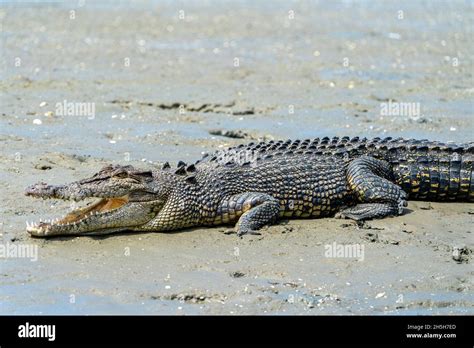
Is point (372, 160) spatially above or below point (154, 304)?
above

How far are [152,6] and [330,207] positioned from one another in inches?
629

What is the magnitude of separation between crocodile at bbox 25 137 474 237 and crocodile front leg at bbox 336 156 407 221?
1 centimetres

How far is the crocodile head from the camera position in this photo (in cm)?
809

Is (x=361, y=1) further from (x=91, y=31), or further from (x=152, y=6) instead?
(x=91, y=31)

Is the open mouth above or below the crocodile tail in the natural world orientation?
below

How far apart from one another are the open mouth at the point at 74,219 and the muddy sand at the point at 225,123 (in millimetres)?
119

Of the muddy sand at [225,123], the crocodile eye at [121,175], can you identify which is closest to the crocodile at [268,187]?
the crocodile eye at [121,175]

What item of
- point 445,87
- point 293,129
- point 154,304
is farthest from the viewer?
point 445,87

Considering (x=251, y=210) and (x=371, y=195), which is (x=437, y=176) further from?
(x=251, y=210)

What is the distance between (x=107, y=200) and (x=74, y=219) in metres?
0.56

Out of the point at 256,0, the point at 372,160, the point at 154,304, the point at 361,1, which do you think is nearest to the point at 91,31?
the point at 256,0

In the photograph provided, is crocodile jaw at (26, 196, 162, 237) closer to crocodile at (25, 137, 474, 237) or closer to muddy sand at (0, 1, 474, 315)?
crocodile at (25, 137, 474, 237)

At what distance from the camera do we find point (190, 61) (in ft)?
55.2

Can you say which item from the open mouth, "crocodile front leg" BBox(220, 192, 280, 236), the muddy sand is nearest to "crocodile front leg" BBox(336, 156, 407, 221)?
the muddy sand
